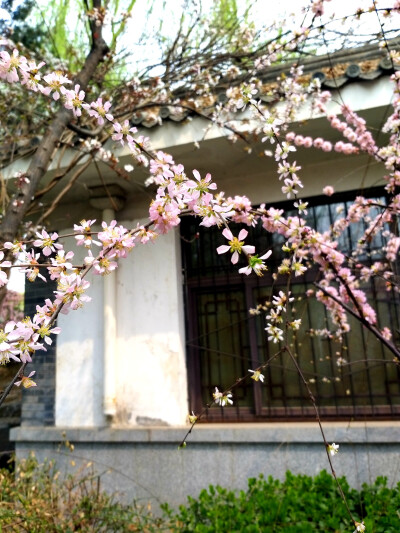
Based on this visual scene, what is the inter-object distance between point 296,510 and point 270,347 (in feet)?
5.84

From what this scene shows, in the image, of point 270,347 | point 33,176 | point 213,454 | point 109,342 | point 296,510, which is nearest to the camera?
point 296,510

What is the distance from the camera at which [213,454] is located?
401 centimetres

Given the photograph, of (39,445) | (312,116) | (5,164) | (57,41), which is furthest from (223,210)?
(57,41)

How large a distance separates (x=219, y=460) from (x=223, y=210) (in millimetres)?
3226

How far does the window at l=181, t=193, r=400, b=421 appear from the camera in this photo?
403 cm

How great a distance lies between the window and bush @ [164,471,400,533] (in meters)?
1.06

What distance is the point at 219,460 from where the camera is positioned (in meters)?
3.99

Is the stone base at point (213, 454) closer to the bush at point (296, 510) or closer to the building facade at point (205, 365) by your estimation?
the building facade at point (205, 365)

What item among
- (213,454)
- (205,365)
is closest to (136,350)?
(205,365)

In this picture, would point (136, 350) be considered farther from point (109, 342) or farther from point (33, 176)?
point (33, 176)

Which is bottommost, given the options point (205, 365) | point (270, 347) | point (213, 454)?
point (213, 454)

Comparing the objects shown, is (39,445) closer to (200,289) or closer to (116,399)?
(116,399)

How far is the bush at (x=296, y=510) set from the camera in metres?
2.44

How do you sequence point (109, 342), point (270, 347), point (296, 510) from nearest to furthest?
point (296, 510) < point (270, 347) < point (109, 342)
